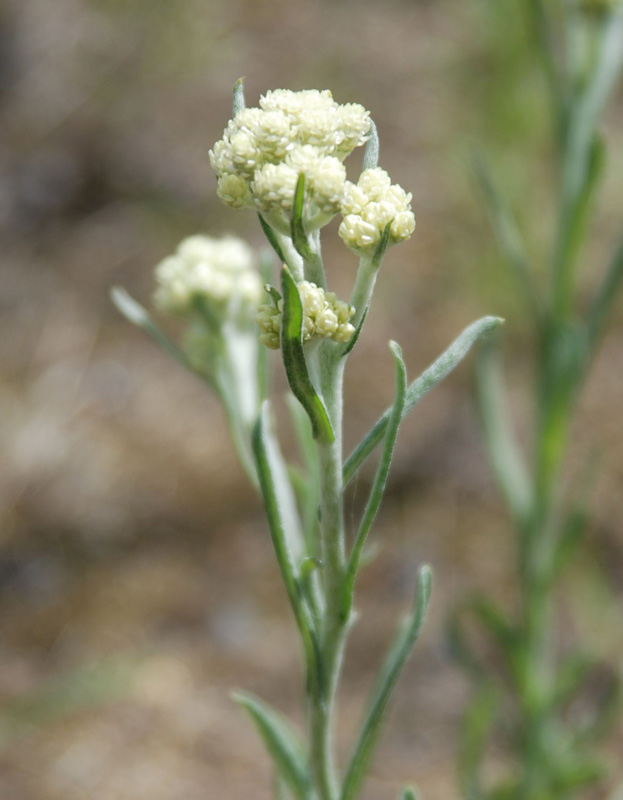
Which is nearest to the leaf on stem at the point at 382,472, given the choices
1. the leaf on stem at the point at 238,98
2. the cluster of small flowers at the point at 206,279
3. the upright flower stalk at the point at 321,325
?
the upright flower stalk at the point at 321,325

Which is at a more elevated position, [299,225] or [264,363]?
[264,363]

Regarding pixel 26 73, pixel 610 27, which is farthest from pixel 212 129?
pixel 610 27

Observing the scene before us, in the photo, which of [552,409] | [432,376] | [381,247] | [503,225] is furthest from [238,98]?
[552,409]

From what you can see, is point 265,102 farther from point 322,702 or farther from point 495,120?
point 495,120

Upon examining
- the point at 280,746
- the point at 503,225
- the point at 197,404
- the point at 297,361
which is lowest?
the point at 280,746

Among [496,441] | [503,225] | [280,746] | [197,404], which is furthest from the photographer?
[197,404]

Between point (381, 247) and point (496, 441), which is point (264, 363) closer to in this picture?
point (381, 247)

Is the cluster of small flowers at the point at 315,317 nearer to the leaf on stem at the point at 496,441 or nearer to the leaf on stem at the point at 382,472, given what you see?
the leaf on stem at the point at 382,472

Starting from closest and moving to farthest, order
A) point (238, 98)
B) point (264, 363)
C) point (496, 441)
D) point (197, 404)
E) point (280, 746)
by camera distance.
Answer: point (238, 98) < point (280, 746) < point (264, 363) < point (496, 441) < point (197, 404)
